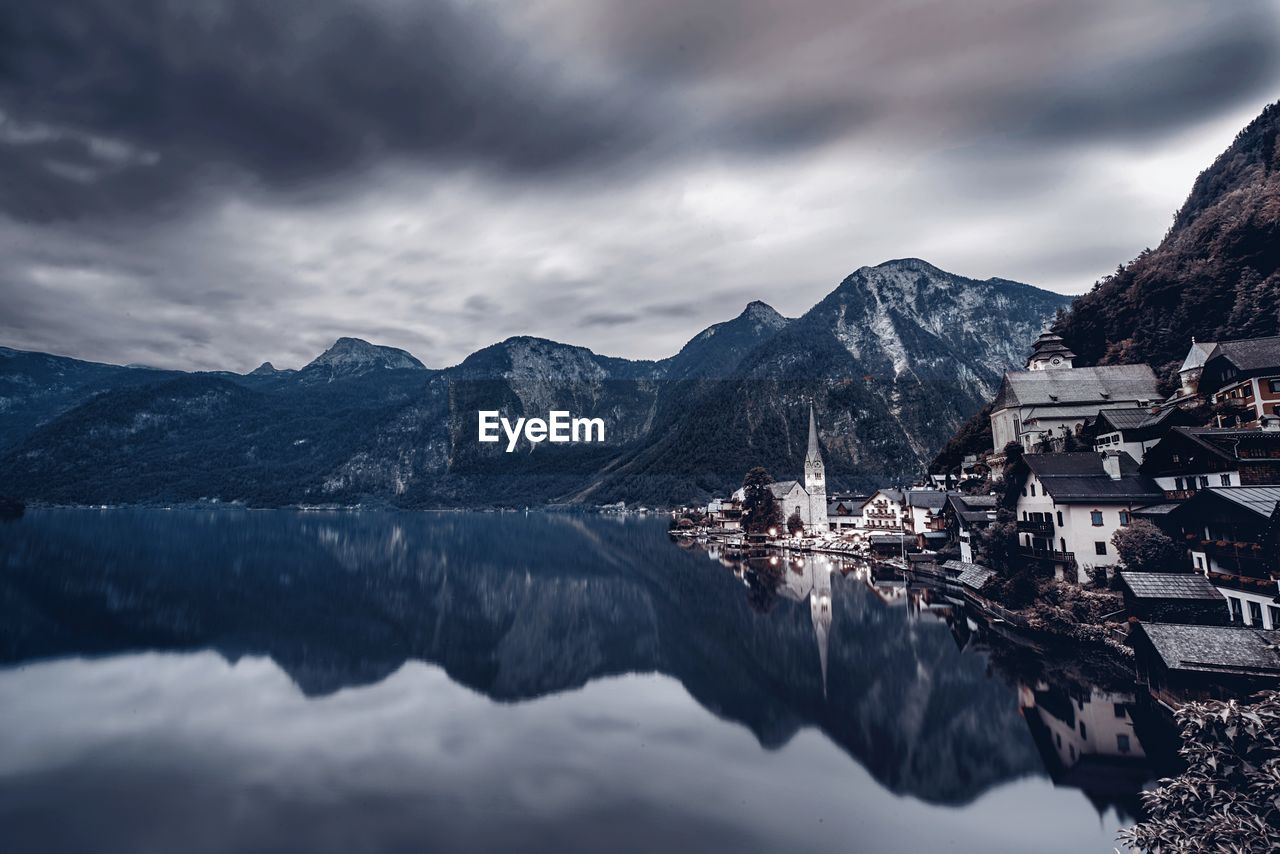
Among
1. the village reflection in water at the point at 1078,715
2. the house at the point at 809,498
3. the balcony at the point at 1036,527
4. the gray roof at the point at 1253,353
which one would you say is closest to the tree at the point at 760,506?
the house at the point at 809,498

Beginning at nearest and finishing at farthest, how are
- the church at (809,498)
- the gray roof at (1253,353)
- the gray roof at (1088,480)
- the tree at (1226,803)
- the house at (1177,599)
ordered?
the tree at (1226,803) → the house at (1177,599) → the gray roof at (1088,480) → the gray roof at (1253,353) → the church at (809,498)

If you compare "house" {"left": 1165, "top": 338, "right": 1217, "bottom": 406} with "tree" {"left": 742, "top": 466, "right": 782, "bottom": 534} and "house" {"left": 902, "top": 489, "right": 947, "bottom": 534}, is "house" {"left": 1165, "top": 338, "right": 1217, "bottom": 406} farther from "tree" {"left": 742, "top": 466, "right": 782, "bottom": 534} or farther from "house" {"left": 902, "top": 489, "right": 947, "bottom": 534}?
"tree" {"left": 742, "top": 466, "right": 782, "bottom": 534}

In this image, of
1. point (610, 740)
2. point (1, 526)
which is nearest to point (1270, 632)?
point (610, 740)

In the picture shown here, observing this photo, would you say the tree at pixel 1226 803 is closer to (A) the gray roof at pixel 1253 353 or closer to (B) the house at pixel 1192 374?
(A) the gray roof at pixel 1253 353

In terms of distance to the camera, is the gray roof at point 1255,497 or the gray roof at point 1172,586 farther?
the gray roof at point 1172,586

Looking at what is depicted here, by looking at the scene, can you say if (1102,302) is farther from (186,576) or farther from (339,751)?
(186,576)

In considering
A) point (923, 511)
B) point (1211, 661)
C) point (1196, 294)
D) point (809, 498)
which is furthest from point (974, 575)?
point (809, 498)

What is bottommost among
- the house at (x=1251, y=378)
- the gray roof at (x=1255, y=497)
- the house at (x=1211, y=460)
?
the gray roof at (x=1255, y=497)
